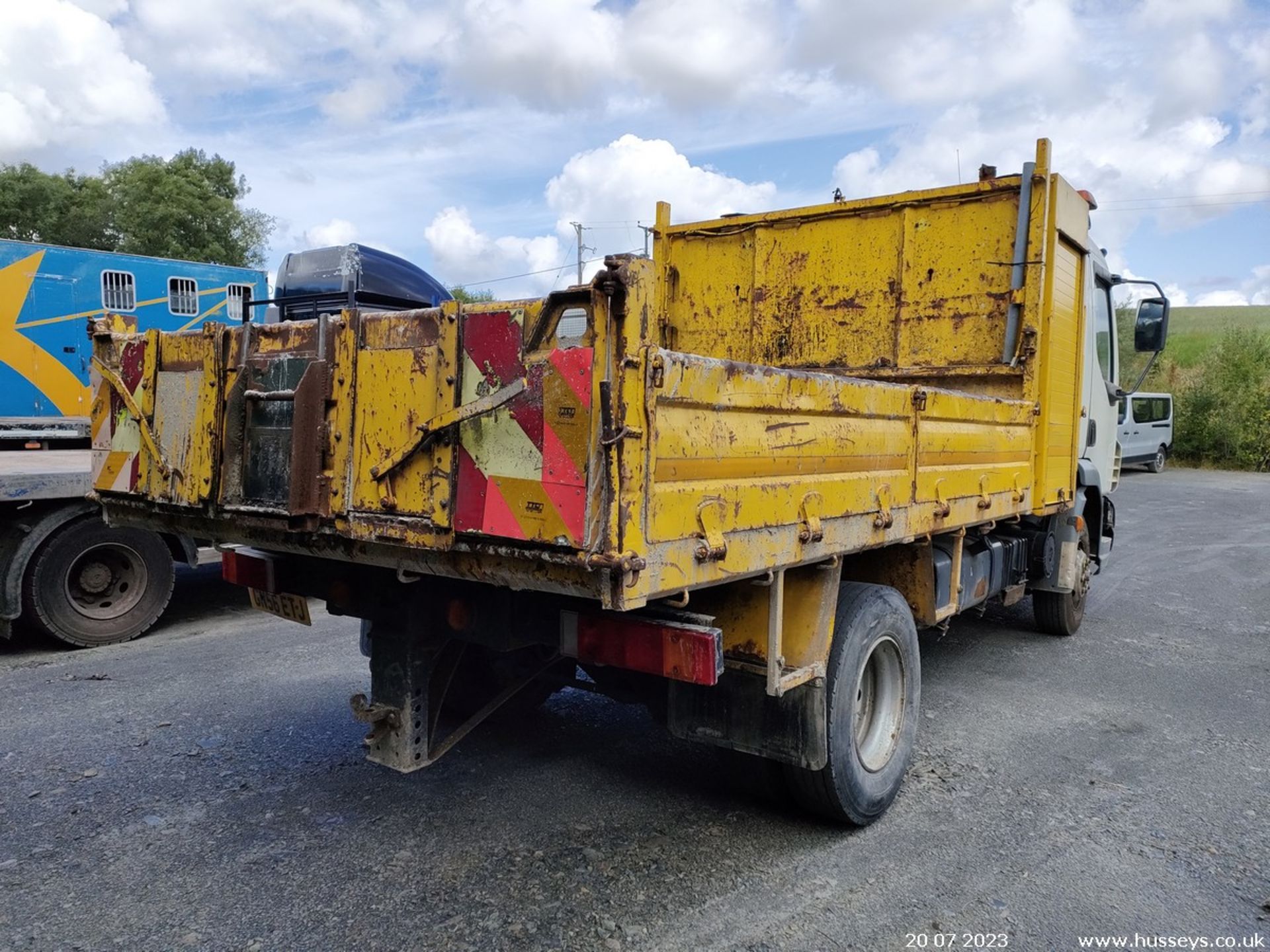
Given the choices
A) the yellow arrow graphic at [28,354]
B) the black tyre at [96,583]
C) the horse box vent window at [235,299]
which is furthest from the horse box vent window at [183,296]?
the black tyre at [96,583]

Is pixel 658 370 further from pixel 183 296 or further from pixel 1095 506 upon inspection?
pixel 183 296

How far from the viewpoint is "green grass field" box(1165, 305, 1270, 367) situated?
36.1 m

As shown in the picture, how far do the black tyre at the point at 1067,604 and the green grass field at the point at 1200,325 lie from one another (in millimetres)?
27785

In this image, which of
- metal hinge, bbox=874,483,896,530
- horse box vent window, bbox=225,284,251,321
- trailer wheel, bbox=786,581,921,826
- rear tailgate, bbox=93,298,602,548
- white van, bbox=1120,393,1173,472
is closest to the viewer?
rear tailgate, bbox=93,298,602,548

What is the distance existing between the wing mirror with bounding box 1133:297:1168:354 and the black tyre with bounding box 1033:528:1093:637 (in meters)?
1.38

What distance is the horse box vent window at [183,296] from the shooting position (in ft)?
36.7

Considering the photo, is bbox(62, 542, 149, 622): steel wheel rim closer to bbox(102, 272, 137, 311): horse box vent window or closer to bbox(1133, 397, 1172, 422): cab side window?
bbox(102, 272, 137, 311): horse box vent window

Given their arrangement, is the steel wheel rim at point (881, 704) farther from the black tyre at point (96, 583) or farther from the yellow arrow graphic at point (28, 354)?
the yellow arrow graphic at point (28, 354)

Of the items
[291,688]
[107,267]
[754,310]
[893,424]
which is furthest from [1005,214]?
[107,267]

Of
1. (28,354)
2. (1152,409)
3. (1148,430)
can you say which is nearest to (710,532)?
(28,354)

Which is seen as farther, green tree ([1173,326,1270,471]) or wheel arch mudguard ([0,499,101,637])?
green tree ([1173,326,1270,471])

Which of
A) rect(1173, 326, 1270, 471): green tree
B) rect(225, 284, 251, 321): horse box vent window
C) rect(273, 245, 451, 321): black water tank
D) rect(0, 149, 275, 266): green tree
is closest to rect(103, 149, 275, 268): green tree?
rect(0, 149, 275, 266): green tree

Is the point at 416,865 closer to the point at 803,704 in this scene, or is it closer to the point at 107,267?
the point at 803,704

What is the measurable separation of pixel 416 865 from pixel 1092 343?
5494mm
